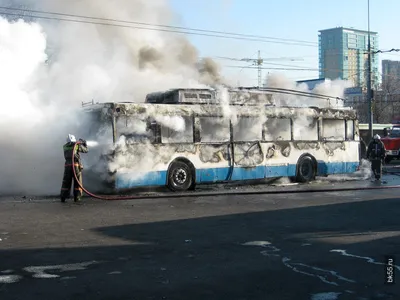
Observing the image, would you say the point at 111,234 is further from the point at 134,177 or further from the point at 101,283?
the point at 134,177

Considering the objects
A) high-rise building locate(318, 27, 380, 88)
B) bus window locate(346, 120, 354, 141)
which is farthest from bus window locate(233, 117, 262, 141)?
high-rise building locate(318, 27, 380, 88)

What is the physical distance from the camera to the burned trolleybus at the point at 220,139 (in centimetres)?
1496

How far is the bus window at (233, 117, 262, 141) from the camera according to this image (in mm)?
17391

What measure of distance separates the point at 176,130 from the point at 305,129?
18.1 ft

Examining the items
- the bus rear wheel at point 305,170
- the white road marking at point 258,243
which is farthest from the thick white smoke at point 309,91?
the white road marking at point 258,243

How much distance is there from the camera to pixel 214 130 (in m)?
16.8

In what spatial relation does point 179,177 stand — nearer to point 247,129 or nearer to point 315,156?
point 247,129

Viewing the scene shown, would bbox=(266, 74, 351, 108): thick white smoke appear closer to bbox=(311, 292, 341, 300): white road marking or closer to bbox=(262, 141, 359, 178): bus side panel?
bbox=(262, 141, 359, 178): bus side panel

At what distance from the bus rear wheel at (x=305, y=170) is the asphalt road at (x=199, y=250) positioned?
6059 millimetres

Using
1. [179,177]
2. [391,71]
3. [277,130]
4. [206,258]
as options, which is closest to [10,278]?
[206,258]

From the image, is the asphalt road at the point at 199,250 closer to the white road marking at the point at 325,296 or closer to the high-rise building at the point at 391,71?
the white road marking at the point at 325,296

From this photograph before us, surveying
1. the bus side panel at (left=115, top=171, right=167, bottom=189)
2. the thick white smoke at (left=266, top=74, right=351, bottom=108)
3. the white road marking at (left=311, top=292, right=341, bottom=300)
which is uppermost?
the thick white smoke at (left=266, top=74, right=351, bottom=108)

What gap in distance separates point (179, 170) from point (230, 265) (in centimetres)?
933

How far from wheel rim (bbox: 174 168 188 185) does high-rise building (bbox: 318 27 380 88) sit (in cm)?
2415
